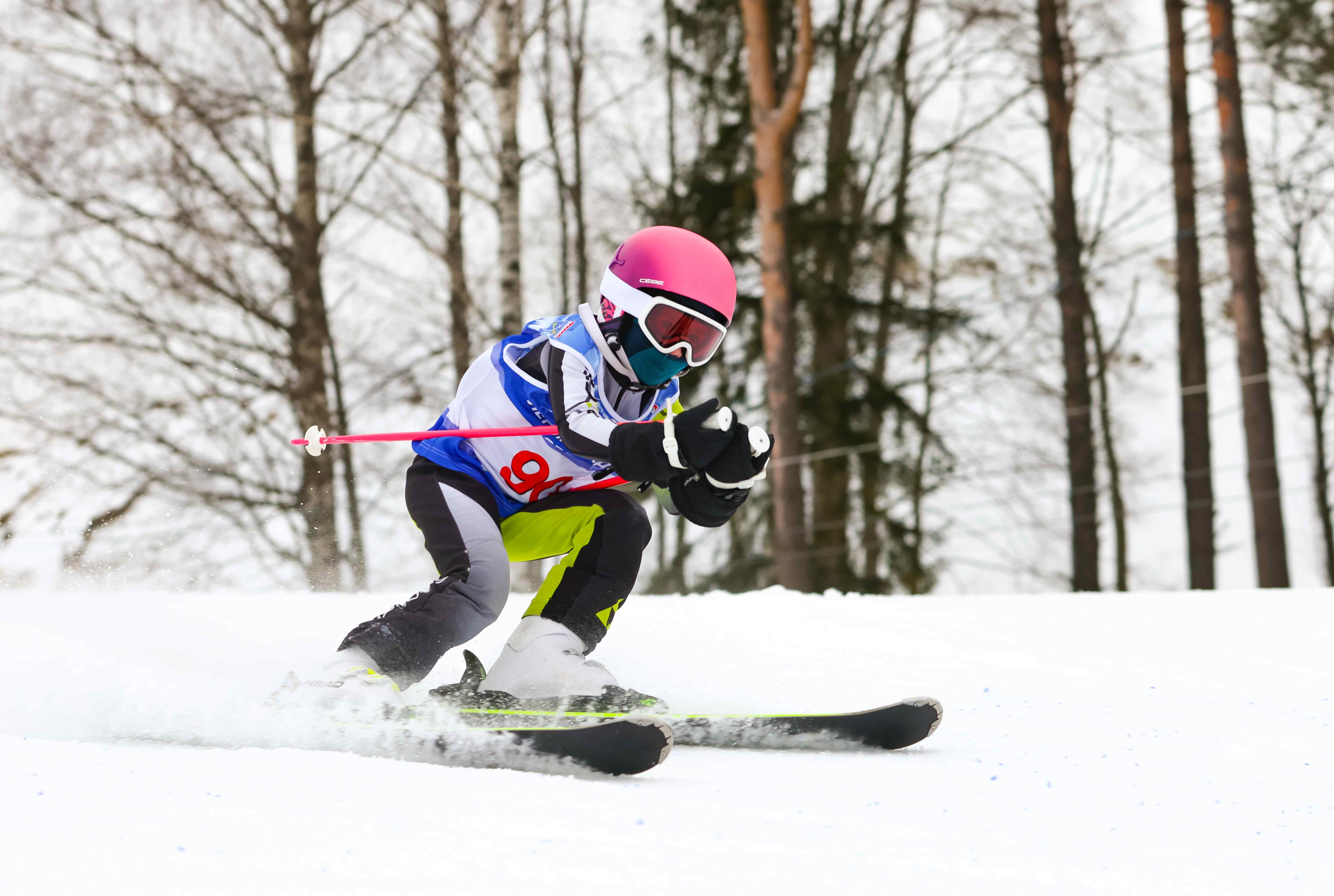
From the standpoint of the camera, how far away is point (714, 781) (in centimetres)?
204

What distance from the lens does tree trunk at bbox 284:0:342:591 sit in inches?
424

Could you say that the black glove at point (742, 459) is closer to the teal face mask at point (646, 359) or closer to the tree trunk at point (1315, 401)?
the teal face mask at point (646, 359)

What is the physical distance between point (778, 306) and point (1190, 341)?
5414 mm

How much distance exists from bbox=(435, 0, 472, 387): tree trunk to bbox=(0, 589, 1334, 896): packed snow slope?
22.9 feet

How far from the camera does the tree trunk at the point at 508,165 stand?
358 inches

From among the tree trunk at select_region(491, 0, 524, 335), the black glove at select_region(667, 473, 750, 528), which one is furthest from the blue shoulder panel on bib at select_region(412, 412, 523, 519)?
the tree trunk at select_region(491, 0, 524, 335)

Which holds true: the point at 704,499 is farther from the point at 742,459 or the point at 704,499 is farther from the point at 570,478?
the point at 570,478

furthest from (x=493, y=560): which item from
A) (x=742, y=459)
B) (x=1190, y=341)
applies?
(x=1190, y=341)

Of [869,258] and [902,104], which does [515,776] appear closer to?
[869,258]

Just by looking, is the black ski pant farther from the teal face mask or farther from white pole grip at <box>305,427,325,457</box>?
the teal face mask

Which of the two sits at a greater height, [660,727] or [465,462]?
[465,462]

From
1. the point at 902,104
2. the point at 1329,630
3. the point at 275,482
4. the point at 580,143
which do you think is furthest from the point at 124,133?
the point at 1329,630

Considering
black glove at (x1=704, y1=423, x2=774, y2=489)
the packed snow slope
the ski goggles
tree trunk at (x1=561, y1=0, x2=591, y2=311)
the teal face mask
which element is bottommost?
the packed snow slope

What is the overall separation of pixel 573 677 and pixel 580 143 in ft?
39.2
